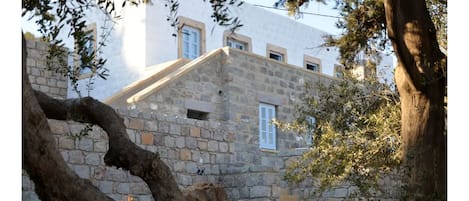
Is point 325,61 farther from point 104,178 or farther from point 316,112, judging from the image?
point 104,178

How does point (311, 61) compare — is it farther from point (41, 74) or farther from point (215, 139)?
point (41, 74)

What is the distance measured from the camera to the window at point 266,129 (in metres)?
14.9

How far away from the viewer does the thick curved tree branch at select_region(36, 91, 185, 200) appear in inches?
143

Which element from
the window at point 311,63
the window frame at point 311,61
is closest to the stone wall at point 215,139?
the window frame at point 311,61

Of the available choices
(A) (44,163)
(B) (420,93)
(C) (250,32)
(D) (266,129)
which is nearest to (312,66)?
(C) (250,32)

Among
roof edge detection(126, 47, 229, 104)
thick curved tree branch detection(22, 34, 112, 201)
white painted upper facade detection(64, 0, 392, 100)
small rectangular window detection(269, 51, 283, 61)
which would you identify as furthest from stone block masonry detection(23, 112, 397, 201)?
small rectangular window detection(269, 51, 283, 61)

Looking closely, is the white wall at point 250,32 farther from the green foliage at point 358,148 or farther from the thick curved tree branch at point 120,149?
the thick curved tree branch at point 120,149

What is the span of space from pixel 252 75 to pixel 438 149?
9.93 m

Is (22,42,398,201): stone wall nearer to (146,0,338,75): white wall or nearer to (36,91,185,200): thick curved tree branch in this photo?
(146,0,338,75): white wall

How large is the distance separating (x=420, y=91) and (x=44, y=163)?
3300mm

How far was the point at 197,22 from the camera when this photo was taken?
16.6 meters

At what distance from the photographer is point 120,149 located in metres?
3.79
